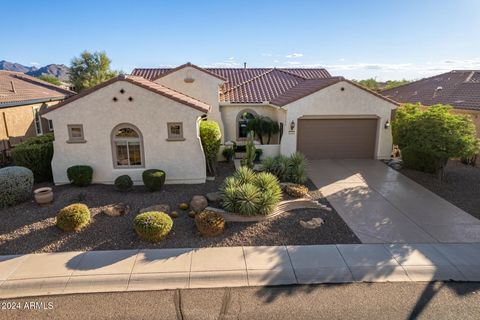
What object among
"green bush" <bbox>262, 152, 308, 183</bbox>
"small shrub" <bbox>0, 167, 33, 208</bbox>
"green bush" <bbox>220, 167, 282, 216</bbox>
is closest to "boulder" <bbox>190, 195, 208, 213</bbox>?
"green bush" <bbox>220, 167, 282, 216</bbox>

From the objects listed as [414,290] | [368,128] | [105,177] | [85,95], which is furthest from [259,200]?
[368,128]

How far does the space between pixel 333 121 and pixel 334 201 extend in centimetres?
705

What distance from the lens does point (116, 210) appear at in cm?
1047

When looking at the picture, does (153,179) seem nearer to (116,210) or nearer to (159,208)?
(159,208)

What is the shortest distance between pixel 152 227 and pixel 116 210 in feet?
7.84

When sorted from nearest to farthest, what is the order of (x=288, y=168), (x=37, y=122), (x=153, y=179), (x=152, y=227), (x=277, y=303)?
(x=277, y=303), (x=152, y=227), (x=153, y=179), (x=288, y=168), (x=37, y=122)

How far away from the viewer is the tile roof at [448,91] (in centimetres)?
1983

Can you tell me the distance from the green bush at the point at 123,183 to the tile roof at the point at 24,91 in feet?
32.7

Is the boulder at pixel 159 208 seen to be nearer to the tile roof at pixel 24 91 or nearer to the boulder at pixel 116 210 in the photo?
the boulder at pixel 116 210

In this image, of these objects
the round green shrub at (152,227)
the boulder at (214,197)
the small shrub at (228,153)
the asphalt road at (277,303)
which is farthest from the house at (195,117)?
the asphalt road at (277,303)

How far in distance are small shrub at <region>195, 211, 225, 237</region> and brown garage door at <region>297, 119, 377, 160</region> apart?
9780 millimetres

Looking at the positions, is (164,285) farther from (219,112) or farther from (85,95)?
(219,112)

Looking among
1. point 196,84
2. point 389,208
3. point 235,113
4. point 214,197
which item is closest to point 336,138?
point 235,113

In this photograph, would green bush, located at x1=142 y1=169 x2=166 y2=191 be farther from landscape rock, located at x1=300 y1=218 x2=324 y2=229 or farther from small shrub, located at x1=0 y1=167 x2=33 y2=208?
landscape rock, located at x1=300 y1=218 x2=324 y2=229
